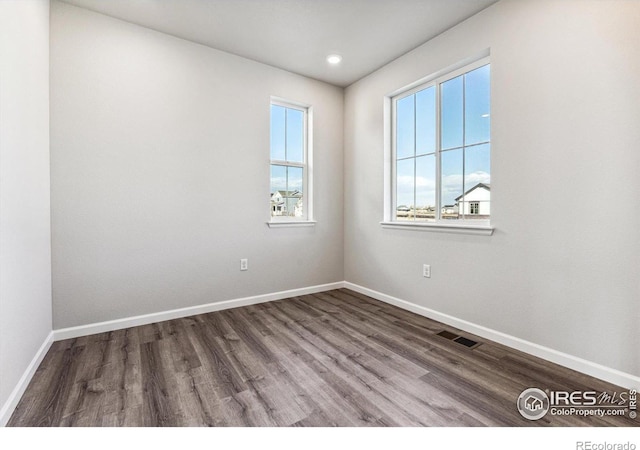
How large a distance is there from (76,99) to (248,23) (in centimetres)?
156

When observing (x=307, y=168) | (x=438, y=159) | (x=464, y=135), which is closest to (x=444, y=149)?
(x=438, y=159)

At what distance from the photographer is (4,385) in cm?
142

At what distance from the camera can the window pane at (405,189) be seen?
125 inches

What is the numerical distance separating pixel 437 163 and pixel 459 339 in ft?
5.32

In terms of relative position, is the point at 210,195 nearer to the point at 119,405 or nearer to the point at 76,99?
the point at 76,99

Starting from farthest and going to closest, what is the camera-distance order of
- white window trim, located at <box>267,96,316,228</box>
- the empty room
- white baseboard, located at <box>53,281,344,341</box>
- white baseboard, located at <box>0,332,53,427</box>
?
white window trim, located at <box>267,96,316,228</box>
white baseboard, located at <box>53,281,344,341</box>
the empty room
white baseboard, located at <box>0,332,53,427</box>

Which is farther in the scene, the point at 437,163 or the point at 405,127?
the point at 405,127

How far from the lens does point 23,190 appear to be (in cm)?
172

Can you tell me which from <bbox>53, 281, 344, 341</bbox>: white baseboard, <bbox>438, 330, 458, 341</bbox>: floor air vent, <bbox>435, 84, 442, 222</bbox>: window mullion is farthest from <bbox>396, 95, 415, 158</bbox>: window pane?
<bbox>53, 281, 344, 341</bbox>: white baseboard

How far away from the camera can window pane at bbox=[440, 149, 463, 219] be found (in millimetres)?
2697

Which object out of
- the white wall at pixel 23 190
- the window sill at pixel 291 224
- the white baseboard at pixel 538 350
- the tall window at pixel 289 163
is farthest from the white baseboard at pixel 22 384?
the white baseboard at pixel 538 350

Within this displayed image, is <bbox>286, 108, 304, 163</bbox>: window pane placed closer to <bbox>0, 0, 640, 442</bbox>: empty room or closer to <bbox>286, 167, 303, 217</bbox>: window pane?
<bbox>0, 0, 640, 442</bbox>: empty room

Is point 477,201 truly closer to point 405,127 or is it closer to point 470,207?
point 470,207
